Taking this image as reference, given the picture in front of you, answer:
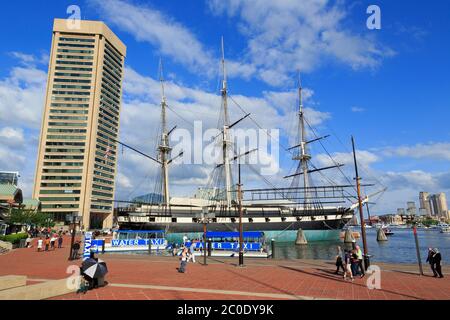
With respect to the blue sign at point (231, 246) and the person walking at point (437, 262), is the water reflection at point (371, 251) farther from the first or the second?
the person walking at point (437, 262)

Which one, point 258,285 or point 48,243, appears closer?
point 258,285

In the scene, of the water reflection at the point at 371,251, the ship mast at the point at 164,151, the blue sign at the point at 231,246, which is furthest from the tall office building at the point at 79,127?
the blue sign at the point at 231,246

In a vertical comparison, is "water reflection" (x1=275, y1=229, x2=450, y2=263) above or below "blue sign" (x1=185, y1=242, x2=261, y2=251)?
below

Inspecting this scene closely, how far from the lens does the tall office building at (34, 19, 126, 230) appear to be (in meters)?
116

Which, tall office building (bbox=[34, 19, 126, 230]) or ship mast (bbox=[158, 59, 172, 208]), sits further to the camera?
tall office building (bbox=[34, 19, 126, 230])

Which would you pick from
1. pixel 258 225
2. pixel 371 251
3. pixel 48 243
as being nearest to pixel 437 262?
pixel 48 243

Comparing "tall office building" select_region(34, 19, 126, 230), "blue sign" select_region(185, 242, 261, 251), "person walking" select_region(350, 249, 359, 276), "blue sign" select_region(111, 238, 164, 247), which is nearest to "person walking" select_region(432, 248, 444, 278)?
"person walking" select_region(350, 249, 359, 276)

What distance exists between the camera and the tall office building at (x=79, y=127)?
116312 mm

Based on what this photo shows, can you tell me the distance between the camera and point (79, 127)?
4857 inches

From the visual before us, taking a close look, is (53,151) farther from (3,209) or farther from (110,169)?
(3,209)

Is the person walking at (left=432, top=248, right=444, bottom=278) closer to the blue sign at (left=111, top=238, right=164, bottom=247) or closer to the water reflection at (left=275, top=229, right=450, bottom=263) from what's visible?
the water reflection at (left=275, top=229, right=450, bottom=263)

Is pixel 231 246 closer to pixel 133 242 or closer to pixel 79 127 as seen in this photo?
pixel 133 242

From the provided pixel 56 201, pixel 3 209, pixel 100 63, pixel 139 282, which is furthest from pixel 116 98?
pixel 139 282
